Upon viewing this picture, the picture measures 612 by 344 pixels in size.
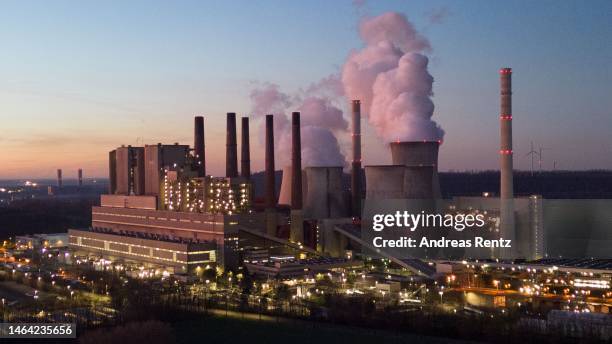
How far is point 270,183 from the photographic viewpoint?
32906mm

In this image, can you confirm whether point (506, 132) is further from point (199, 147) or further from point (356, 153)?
point (199, 147)

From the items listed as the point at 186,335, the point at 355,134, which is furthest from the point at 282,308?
the point at 355,134

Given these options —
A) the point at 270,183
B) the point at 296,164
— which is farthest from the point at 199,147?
the point at 296,164

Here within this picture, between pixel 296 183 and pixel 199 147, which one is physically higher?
pixel 199 147

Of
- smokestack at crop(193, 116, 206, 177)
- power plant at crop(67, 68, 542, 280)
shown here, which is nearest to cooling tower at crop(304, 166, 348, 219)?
power plant at crop(67, 68, 542, 280)

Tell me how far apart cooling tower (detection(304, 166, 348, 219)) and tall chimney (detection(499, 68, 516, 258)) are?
8.34m

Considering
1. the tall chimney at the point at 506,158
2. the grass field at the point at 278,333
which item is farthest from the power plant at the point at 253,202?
the grass field at the point at 278,333

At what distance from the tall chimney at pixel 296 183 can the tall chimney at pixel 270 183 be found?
2.57 ft

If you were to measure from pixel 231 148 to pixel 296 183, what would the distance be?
4.62 meters

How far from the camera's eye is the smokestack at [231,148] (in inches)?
1394

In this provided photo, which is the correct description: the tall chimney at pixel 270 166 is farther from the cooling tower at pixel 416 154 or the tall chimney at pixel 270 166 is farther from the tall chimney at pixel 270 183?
the cooling tower at pixel 416 154

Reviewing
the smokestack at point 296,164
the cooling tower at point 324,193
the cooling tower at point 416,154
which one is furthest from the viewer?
the cooling tower at point 324,193

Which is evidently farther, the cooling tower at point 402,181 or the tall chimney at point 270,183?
the tall chimney at point 270,183

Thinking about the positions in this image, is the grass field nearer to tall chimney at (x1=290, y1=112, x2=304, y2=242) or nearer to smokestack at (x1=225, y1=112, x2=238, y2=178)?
tall chimney at (x1=290, y1=112, x2=304, y2=242)
